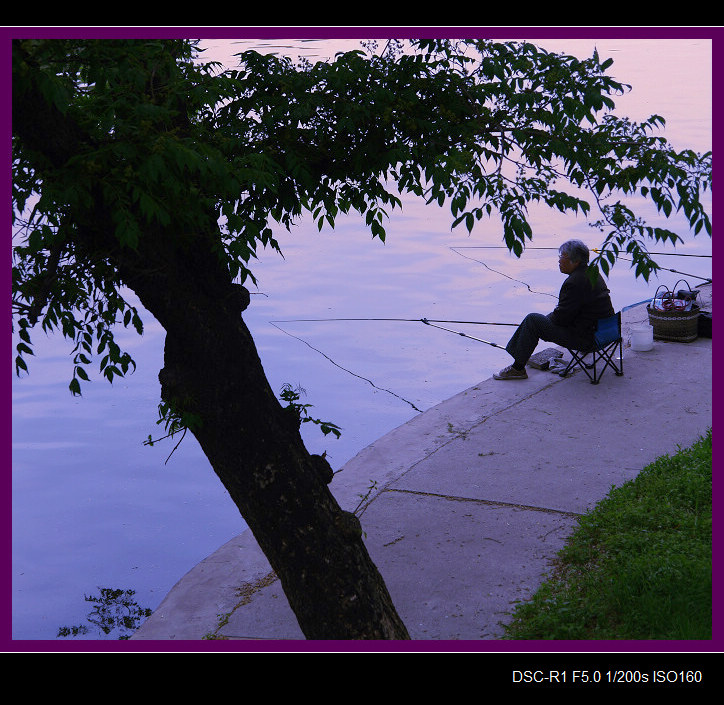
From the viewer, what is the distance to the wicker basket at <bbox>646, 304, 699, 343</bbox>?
10375mm

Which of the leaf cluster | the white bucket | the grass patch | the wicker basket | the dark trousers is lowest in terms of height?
the grass patch

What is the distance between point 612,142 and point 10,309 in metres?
2.98

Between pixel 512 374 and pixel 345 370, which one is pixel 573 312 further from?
pixel 345 370

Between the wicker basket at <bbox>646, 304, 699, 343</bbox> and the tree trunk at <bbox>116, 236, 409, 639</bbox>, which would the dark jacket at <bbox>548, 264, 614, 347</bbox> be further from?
the tree trunk at <bbox>116, 236, 409, 639</bbox>

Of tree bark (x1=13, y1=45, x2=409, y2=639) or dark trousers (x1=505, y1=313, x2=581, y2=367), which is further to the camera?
dark trousers (x1=505, y1=313, x2=581, y2=367)

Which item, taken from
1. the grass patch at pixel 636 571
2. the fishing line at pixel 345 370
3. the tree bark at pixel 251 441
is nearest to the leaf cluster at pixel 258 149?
the tree bark at pixel 251 441

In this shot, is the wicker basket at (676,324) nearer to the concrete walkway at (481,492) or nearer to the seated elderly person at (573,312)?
the concrete walkway at (481,492)

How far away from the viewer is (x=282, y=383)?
40.7 feet

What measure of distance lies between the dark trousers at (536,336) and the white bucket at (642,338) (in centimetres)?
124

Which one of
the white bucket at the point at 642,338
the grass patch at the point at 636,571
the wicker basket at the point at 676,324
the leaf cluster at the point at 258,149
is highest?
the wicker basket at the point at 676,324

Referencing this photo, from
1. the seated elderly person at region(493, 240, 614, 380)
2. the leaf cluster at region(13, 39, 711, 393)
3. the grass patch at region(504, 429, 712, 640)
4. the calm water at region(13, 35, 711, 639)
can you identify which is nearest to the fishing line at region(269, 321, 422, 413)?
the calm water at region(13, 35, 711, 639)

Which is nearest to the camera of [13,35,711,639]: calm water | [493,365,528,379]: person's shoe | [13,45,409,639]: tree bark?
[13,45,409,639]: tree bark

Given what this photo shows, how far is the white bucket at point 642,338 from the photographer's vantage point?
1027 cm

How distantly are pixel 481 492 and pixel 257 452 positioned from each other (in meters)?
3.05
